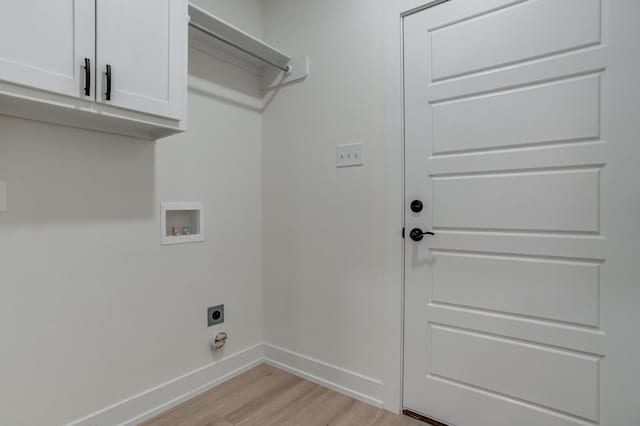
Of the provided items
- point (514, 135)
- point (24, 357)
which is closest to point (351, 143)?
point (514, 135)

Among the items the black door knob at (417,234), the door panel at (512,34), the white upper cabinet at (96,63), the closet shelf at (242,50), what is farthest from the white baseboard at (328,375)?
the closet shelf at (242,50)

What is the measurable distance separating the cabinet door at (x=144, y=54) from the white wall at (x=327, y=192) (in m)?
0.83

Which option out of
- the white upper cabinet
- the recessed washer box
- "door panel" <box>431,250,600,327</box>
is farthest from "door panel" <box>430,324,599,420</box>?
the white upper cabinet

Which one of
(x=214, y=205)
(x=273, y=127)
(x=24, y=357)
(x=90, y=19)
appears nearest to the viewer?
(x=90, y=19)

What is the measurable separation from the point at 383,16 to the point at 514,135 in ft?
3.08

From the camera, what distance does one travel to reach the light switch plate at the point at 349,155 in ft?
6.30

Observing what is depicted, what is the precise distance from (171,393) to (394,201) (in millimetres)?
1595

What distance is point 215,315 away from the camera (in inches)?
82.2

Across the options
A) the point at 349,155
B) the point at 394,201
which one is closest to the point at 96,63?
the point at 349,155

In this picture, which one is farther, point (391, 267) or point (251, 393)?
point (251, 393)

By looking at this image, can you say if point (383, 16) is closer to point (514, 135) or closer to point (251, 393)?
point (514, 135)

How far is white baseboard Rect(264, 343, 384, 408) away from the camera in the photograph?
1876 millimetres

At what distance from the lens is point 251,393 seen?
197 centimetres

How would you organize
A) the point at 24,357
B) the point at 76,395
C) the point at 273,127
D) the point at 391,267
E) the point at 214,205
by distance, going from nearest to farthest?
1. the point at 24,357
2. the point at 76,395
3. the point at 391,267
4. the point at 214,205
5. the point at 273,127
